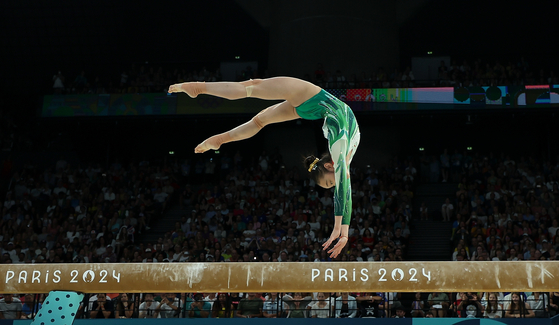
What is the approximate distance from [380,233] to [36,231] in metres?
8.37

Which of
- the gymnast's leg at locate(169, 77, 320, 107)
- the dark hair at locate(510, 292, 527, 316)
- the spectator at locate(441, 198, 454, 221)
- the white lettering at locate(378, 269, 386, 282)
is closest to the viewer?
the gymnast's leg at locate(169, 77, 320, 107)

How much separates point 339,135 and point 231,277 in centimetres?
186

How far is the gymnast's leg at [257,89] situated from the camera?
5457 mm

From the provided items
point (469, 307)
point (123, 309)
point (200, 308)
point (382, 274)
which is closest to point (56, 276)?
point (382, 274)

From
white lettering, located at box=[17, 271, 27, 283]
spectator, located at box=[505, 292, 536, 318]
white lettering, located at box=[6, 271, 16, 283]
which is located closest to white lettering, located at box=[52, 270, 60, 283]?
white lettering, located at box=[17, 271, 27, 283]

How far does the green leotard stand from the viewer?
5113 mm

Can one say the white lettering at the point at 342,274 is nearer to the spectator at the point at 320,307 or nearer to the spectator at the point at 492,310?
the spectator at the point at 320,307

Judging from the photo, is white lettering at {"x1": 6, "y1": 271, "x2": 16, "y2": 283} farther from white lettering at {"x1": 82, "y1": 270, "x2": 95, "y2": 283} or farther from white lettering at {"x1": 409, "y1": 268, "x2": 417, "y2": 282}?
white lettering at {"x1": 409, "y1": 268, "x2": 417, "y2": 282}

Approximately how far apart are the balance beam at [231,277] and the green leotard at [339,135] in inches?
45.9

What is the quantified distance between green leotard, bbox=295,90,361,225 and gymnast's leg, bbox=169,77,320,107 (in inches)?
4.3

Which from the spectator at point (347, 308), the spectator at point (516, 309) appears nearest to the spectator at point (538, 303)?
the spectator at point (516, 309)

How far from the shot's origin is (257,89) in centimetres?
557

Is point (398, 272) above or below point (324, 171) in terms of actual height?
below

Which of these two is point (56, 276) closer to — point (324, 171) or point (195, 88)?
point (195, 88)
